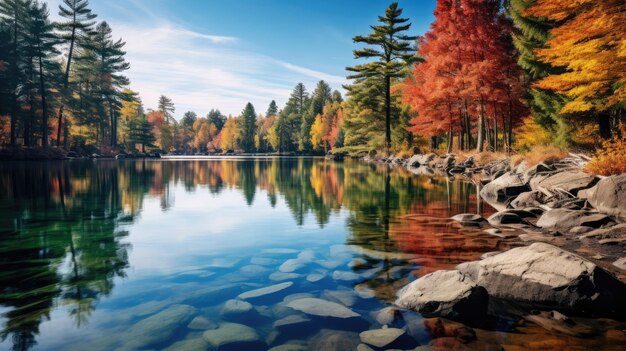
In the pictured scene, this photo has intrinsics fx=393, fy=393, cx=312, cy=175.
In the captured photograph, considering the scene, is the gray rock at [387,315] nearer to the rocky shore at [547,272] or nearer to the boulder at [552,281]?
the rocky shore at [547,272]

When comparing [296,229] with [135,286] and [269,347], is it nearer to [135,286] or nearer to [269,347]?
[135,286]

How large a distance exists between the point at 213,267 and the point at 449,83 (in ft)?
81.9

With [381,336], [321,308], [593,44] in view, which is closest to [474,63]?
[593,44]

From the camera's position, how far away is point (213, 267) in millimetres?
7031

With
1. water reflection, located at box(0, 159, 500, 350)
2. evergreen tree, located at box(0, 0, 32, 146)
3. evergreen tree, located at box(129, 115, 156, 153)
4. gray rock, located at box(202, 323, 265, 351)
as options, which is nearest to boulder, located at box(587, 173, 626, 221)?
water reflection, located at box(0, 159, 500, 350)

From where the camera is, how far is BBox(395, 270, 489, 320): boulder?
4.75 metres

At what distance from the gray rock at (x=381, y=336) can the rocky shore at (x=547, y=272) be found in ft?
2.36

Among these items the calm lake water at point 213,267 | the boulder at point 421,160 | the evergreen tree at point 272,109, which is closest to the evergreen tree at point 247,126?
the evergreen tree at point 272,109

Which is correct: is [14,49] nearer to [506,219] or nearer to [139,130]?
[139,130]

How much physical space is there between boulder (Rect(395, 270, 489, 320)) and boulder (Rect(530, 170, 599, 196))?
27.7 ft

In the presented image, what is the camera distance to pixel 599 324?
4.52 m

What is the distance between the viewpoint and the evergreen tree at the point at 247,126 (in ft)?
355

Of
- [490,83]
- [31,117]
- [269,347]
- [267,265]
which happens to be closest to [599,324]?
[269,347]

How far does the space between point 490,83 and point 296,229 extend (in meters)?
20.2
